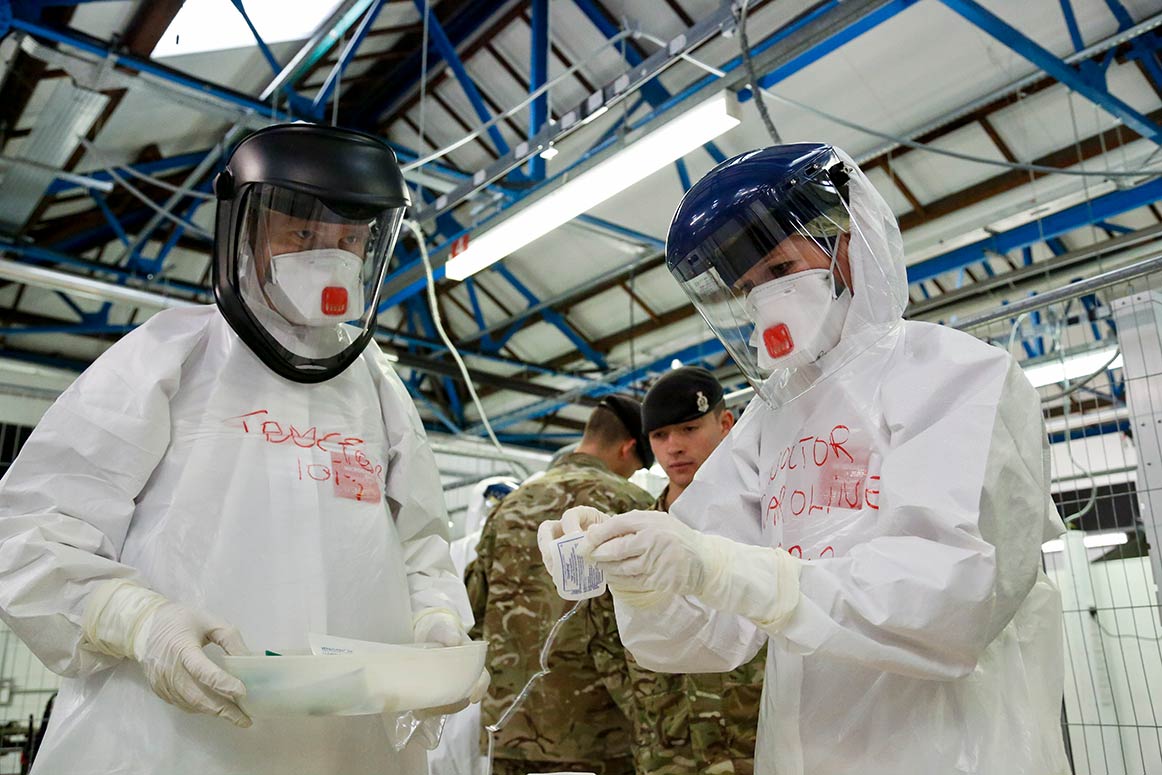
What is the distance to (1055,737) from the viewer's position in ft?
4.86

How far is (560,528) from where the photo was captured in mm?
1638

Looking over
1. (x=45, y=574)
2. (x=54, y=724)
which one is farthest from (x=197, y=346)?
(x=54, y=724)

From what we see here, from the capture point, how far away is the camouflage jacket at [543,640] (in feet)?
9.11

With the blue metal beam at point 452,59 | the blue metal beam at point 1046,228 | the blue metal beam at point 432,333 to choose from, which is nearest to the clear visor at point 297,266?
the blue metal beam at point 452,59

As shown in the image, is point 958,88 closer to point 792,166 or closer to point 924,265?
point 924,265

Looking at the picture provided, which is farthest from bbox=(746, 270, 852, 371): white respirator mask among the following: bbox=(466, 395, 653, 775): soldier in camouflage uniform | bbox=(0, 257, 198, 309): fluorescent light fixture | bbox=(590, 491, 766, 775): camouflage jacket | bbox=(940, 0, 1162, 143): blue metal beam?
bbox=(0, 257, 198, 309): fluorescent light fixture

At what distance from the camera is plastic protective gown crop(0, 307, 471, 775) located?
1529mm

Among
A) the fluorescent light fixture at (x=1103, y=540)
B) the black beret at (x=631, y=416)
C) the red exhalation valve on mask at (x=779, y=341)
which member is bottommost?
the red exhalation valve on mask at (x=779, y=341)

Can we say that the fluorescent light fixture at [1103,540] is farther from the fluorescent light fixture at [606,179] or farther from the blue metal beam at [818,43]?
the blue metal beam at [818,43]

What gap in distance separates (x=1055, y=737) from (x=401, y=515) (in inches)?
50.0

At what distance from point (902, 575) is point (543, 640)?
178 cm

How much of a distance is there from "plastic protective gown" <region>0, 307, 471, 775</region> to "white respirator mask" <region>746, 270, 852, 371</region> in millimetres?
825

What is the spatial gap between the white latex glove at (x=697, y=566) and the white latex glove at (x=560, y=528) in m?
0.16

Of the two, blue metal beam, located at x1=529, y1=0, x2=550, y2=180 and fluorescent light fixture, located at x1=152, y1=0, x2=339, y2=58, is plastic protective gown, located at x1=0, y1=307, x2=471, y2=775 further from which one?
blue metal beam, located at x1=529, y1=0, x2=550, y2=180
